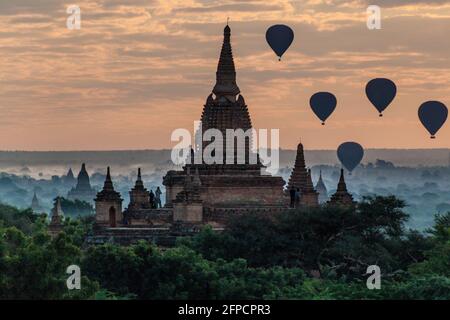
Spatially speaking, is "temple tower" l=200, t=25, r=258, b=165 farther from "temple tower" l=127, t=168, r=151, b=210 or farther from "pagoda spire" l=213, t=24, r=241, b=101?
"temple tower" l=127, t=168, r=151, b=210

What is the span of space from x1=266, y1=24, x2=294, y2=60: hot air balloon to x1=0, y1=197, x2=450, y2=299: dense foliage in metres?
9.53

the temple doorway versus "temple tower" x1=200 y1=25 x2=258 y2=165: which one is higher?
"temple tower" x1=200 y1=25 x2=258 y2=165

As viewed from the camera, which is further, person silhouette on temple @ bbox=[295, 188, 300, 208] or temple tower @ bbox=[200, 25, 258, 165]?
temple tower @ bbox=[200, 25, 258, 165]

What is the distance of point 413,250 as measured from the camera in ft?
220

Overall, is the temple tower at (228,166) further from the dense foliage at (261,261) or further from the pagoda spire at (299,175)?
the dense foliage at (261,261)

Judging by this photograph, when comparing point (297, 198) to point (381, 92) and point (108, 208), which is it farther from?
point (108, 208)

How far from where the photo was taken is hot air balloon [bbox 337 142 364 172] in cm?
8981

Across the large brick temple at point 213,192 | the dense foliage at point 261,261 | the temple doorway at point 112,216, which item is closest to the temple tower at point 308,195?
the large brick temple at point 213,192

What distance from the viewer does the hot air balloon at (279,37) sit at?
78.2 m

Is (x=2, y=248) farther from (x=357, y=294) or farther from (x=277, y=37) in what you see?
(x=277, y=37)

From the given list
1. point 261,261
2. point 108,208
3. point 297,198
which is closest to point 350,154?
point 297,198

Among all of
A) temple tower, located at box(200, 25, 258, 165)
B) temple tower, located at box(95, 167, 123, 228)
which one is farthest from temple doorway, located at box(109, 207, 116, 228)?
temple tower, located at box(200, 25, 258, 165)

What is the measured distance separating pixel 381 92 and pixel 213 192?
8740 mm

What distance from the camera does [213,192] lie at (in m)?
79.2
